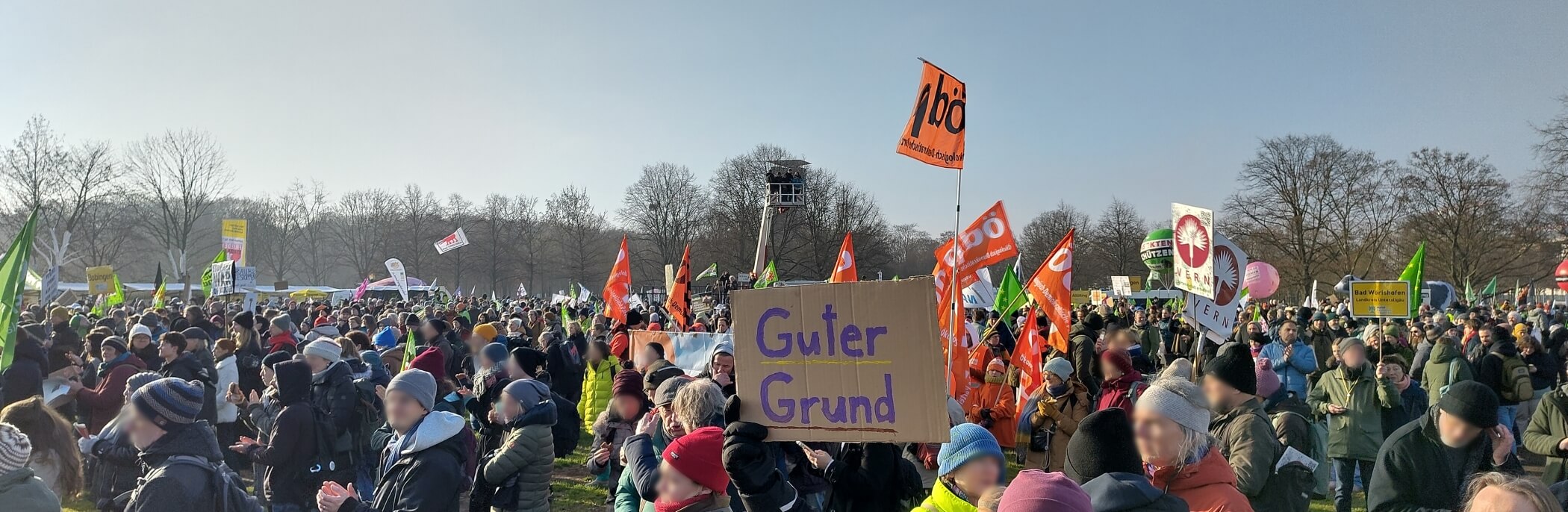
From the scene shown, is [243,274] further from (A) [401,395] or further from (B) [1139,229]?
(B) [1139,229]

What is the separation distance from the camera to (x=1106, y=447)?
289 centimetres

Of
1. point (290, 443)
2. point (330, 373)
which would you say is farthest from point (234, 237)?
point (290, 443)

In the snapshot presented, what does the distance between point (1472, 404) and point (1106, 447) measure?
218 centimetres

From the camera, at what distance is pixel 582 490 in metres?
9.27

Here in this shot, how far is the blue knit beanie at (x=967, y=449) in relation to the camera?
3.35 m

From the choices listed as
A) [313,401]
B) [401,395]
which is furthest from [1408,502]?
[313,401]

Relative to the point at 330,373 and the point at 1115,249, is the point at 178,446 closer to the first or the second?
the point at 330,373

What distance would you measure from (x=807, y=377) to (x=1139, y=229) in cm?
6866

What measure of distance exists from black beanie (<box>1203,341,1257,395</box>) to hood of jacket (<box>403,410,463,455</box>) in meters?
3.70

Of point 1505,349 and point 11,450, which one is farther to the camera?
point 1505,349

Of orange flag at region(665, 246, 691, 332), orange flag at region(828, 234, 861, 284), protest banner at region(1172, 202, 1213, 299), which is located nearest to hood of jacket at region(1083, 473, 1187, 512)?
protest banner at region(1172, 202, 1213, 299)

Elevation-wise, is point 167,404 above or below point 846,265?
below

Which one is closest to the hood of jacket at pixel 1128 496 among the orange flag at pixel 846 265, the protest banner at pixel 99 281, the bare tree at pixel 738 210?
the orange flag at pixel 846 265

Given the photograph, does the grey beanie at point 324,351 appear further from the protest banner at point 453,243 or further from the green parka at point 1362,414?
the protest banner at point 453,243
